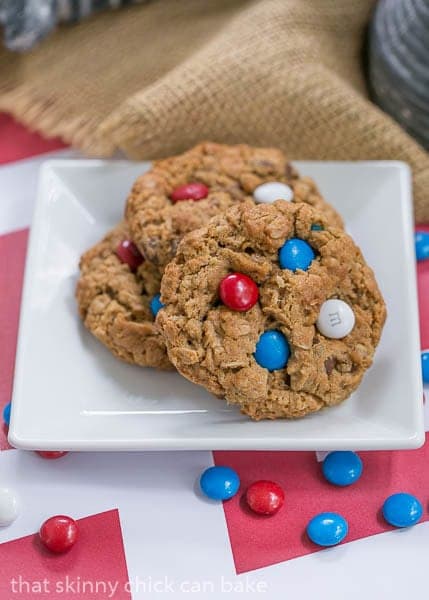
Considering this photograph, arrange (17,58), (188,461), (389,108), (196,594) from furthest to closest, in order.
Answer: (17,58), (389,108), (188,461), (196,594)

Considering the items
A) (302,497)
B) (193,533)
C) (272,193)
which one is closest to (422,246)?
(272,193)

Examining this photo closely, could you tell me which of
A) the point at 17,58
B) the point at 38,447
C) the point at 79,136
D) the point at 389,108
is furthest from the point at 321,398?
the point at 17,58

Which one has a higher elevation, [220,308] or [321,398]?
[220,308]

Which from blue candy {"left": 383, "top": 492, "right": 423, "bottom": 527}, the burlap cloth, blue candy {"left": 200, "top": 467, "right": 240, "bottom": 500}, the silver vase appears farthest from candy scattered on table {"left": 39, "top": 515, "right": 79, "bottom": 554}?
the silver vase

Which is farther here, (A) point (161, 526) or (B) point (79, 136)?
(B) point (79, 136)

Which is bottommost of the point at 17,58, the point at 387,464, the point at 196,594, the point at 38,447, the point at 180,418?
the point at 387,464

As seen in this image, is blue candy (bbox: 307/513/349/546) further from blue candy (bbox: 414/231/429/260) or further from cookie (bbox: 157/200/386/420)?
blue candy (bbox: 414/231/429/260)

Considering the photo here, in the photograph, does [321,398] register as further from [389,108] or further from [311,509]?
[389,108]
